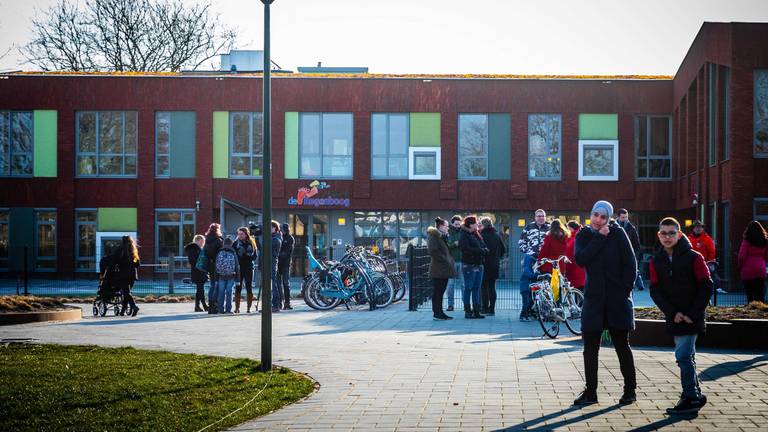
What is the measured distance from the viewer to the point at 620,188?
38.4m

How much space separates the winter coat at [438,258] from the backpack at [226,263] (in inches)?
151

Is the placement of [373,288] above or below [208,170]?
below

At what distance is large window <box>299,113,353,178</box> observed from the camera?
38.6m

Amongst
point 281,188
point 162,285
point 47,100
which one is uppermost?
point 47,100

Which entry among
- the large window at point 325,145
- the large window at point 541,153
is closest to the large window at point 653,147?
the large window at point 541,153

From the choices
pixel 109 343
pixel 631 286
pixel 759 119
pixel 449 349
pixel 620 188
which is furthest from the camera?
pixel 620 188

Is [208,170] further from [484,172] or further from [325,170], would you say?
[484,172]

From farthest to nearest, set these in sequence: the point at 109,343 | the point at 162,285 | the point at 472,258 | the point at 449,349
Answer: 1. the point at 162,285
2. the point at 472,258
3. the point at 109,343
4. the point at 449,349

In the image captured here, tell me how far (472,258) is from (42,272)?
961 inches

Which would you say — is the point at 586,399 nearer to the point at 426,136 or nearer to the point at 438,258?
the point at 438,258

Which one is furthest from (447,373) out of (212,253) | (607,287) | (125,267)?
(125,267)

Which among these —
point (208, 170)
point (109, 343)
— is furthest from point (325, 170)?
point (109, 343)

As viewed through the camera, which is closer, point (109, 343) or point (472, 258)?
point (109, 343)

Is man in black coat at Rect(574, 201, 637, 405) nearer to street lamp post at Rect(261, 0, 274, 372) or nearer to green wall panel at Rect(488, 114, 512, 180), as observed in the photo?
street lamp post at Rect(261, 0, 274, 372)
